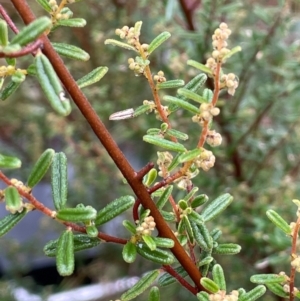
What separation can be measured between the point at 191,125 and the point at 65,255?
66 centimetres

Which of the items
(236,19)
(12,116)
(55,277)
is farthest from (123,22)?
(55,277)

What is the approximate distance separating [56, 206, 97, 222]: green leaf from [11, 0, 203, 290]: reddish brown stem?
32 millimetres

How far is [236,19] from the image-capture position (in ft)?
3.25

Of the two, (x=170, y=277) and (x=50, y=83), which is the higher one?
(x=50, y=83)

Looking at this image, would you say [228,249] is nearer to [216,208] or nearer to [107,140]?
[216,208]

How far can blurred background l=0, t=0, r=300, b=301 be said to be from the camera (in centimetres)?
84

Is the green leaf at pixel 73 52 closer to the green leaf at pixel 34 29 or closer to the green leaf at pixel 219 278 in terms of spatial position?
the green leaf at pixel 34 29

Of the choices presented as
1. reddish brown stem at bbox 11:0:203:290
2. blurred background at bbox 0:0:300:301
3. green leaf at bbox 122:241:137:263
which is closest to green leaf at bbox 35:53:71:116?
reddish brown stem at bbox 11:0:203:290

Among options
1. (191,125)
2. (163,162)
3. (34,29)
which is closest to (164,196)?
(163,162)

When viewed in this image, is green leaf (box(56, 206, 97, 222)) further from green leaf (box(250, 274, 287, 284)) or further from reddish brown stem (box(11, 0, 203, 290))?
green leaf (box(250, 274, 287, 284))

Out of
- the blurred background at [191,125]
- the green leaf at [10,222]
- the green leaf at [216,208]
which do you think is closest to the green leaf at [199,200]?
the green leaf at [216,208]

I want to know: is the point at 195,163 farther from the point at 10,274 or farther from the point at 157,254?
the point at 10,274

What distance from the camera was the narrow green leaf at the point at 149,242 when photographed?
305mm

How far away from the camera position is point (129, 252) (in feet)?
1.05
